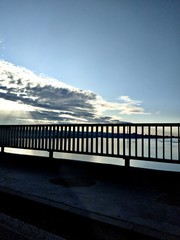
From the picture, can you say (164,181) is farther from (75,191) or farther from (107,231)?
(107,231)

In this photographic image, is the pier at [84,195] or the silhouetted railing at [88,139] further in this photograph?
the silhouetted railing at [88,139]

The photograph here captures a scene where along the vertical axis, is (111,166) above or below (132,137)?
below

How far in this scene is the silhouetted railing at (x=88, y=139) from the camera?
5945 mm

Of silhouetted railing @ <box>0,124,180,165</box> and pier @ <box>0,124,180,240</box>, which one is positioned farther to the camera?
silhouetted railing @ <box>0,124,180,165</box>

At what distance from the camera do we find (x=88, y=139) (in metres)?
7.00

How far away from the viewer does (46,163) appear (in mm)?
7988

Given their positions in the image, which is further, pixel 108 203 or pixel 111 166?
pixel 111 166

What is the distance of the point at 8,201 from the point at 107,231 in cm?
217

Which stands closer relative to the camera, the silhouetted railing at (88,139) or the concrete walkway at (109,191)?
the concrete walkway at (109,191)

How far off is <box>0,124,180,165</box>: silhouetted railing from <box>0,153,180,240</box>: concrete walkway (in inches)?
17.6

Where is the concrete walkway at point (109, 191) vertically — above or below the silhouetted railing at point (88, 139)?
below

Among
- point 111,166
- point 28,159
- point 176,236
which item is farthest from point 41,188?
point 28,159

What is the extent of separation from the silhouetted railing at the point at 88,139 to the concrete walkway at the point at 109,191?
1.46ft

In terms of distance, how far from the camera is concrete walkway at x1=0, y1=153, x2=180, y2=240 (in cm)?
335
